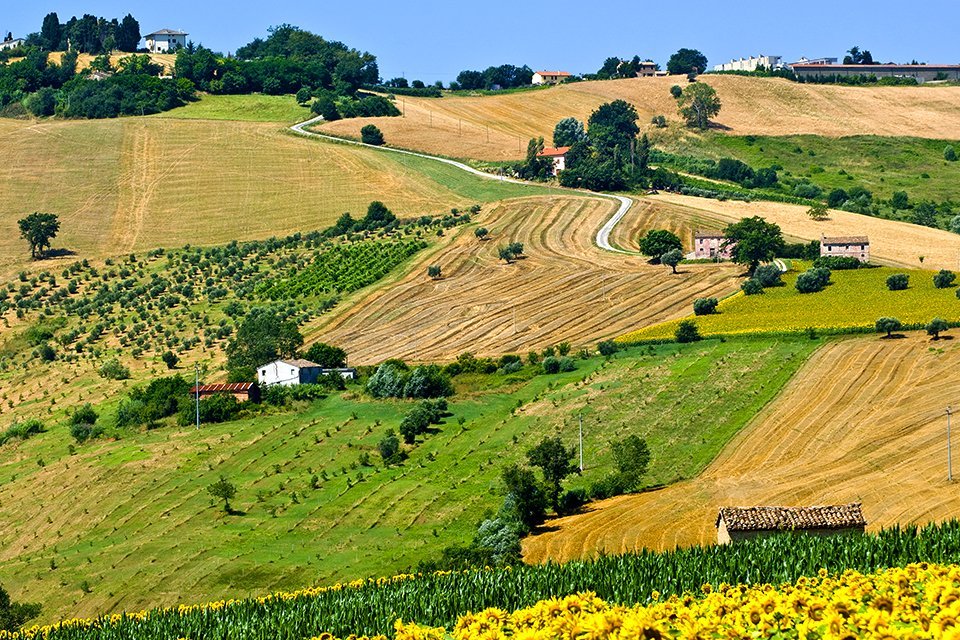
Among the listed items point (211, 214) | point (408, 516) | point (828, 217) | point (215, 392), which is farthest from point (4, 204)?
point (408, 516)

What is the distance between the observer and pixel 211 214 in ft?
593

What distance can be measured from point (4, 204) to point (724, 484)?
129321 millimetres

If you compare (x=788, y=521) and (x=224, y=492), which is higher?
(x=788, y=521)

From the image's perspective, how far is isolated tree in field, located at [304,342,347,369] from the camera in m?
117

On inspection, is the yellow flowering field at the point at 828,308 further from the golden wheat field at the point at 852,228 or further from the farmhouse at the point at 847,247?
the golden wheat field at the point at 852,228

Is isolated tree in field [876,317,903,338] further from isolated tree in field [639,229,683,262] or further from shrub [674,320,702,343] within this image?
isolated tree in field [639,229,683,262]

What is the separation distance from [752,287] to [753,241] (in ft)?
36.1

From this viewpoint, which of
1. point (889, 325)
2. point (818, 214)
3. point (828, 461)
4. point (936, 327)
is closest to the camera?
point (828, 461)

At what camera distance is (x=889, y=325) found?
354 ft

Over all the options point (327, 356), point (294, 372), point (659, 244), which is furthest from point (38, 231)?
point (659, 244)

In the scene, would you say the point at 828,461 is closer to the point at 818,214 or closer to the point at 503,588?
the point at 503,588

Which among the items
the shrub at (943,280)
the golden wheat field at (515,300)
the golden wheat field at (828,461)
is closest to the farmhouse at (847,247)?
the golden wheat field at (515,300)

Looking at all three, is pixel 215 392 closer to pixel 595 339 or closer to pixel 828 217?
pixel 595 339

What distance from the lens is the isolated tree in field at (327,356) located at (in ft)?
384
